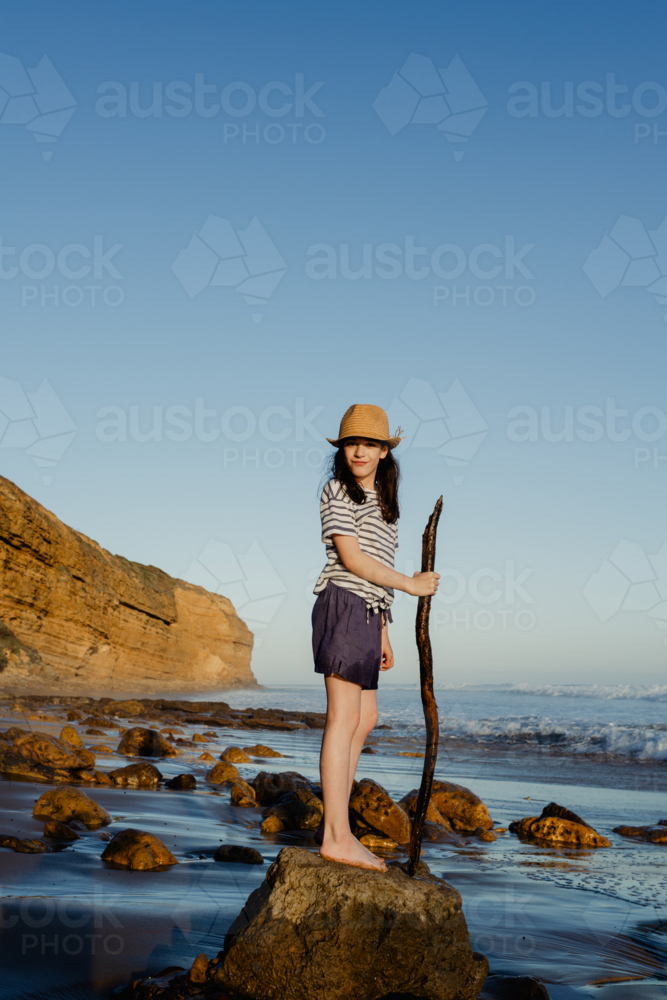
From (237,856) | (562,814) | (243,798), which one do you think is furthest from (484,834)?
(237,856)

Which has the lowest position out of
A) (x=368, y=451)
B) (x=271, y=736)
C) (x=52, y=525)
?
(x=271, y=736)

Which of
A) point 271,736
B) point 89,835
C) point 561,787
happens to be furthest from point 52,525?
point 89,835

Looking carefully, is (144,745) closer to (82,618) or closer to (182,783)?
(182,783)

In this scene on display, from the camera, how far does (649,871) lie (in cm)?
446

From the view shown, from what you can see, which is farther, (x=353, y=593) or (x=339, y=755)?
(x=353, y=593)

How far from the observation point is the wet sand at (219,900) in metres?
2.34

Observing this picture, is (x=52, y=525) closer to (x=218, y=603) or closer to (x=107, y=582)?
(x=107, y=582)

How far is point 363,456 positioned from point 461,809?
12.3 ft

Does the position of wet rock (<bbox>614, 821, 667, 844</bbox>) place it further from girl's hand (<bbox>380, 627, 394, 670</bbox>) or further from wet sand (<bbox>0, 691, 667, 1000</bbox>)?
girl's hand (<bbox>380, 627, 394, 670</bbox>)

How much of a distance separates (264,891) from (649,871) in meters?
3.05

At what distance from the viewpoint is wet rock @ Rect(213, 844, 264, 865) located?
3.79 metres

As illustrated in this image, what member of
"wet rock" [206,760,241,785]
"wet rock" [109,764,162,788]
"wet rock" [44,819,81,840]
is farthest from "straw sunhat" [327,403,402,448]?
"wet rock" [206,760,241,785]

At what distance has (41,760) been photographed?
5.86 meters

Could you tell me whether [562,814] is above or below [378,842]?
above
